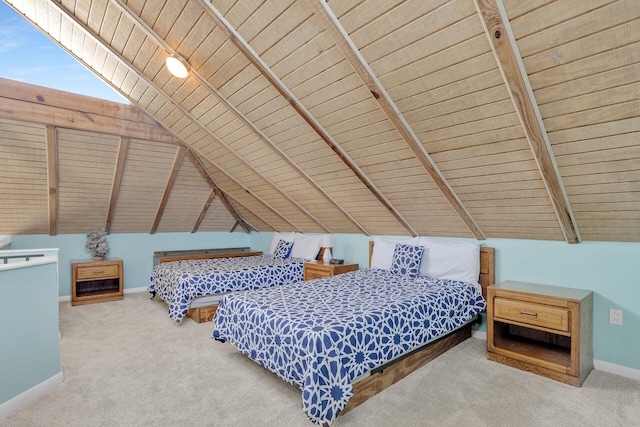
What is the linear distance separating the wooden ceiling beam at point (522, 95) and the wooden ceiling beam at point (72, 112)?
3574 mm

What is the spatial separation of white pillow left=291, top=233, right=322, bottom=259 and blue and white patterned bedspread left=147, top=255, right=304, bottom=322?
15 cm

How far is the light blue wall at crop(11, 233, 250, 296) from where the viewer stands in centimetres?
454

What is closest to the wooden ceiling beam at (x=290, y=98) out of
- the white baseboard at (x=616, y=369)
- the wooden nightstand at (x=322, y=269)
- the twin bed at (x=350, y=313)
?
the twin bed at (x=350, y=313)

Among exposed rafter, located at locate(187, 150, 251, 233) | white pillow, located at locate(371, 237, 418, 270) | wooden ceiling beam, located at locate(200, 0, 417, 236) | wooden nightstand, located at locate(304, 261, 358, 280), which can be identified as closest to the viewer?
wooden ceiling beam, located at locate(200, 0, 417, 236)

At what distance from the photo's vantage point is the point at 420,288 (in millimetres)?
2936

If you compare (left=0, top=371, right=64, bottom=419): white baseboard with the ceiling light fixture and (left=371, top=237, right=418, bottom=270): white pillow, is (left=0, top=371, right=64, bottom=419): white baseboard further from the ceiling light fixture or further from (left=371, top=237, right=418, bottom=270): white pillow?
(left=371, top=237, right=418, bottom=270): white pillow

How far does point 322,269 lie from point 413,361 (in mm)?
1934

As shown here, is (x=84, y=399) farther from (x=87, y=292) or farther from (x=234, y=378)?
(x=87, y=292)

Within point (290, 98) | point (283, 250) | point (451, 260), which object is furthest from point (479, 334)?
point (283, 250)

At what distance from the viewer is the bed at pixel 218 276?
3586 millimetres

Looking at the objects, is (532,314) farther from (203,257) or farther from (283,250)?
(203,257)

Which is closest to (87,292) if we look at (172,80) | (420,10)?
(172,80)

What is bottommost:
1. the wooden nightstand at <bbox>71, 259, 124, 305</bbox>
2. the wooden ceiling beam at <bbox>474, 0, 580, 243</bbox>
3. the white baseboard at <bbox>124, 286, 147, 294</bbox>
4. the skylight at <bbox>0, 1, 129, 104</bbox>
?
the white baseboard at <bbox>124, 286, 147, 294</bbox>

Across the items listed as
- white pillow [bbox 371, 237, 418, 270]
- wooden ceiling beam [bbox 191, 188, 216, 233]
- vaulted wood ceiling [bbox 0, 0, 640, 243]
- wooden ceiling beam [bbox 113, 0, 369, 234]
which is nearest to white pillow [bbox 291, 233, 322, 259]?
vaulted wood ceiling [bbox 0, 0, 640, 243]
